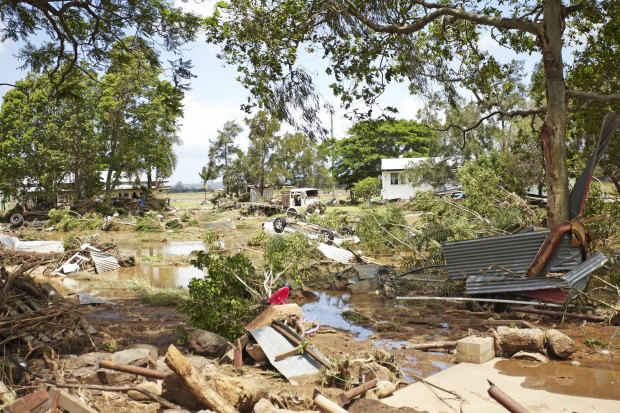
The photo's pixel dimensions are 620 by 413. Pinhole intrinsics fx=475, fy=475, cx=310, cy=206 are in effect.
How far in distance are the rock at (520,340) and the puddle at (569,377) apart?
0.23m

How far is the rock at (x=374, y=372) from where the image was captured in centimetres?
567

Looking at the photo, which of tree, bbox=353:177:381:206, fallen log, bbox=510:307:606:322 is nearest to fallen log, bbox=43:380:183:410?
fallen log, bbox=510:307:606:322

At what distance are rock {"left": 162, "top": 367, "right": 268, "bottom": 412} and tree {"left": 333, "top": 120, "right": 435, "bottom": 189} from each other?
144 feet

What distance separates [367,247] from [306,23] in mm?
8405

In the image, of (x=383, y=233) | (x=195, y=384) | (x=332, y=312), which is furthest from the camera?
(x=383, y=233)

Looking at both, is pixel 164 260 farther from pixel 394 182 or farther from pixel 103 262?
pixel 394 182

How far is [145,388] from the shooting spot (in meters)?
5.08

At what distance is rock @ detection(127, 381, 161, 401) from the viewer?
496cm

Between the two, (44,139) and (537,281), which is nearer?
(537,281)

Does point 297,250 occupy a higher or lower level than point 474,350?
higher

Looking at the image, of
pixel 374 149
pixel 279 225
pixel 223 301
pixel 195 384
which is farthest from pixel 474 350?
pixel 374 149

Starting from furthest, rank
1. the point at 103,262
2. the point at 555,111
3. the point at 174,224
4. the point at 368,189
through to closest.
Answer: the point at 368,189, the point at 174,224, the point at 103,262, the point at 555,111

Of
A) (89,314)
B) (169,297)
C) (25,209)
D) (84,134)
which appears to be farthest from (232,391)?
(25,209)

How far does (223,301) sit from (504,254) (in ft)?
18.0
